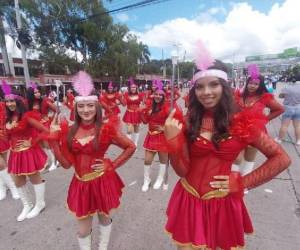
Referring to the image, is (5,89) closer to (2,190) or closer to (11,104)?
(11,104)

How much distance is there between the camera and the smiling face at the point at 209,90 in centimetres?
153

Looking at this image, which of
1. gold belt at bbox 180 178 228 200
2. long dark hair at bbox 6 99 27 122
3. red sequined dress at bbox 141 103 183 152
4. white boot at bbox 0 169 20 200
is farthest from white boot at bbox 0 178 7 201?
gold belt at bbox 180 178 228 200

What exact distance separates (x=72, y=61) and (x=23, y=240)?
26776 mm

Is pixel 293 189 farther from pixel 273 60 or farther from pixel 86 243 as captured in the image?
pixel 273 60

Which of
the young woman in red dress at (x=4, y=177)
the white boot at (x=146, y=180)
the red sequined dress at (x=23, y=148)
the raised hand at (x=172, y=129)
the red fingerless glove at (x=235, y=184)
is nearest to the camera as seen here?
the raised hand at (x=172, y=129)

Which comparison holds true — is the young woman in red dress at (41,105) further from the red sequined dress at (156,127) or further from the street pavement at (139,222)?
the red sequined dress at (156,127)

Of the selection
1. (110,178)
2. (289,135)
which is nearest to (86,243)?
(110,178)

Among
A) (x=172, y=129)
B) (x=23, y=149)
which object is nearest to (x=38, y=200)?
(x=23, y=149)

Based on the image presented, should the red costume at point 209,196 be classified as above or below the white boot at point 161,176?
above

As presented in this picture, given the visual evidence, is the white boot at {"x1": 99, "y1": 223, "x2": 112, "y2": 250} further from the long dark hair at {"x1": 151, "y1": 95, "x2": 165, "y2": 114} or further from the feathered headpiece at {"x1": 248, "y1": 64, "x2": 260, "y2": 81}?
the feathered headpiece at {"x1": 248, "y1": 64, "x2": 260, "y2": 81}

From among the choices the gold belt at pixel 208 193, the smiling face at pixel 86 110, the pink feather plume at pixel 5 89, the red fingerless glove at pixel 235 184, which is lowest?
the gold belt at pixel 208 193

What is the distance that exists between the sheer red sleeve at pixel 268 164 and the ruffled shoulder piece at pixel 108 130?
120 centimetres

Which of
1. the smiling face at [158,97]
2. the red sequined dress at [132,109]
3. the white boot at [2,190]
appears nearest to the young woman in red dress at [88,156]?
the smiling face at [158,97]

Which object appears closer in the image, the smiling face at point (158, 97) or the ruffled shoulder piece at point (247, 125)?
the ruffled shoulder piece at point (247, 125)
